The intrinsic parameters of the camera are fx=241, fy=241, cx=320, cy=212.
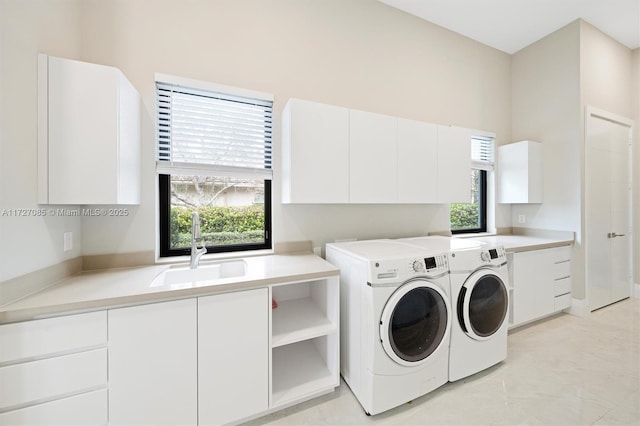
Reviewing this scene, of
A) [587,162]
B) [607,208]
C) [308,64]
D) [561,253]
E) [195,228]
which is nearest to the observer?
[195,228]

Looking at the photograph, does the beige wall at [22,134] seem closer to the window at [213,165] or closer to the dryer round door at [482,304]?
the window at [213,165]

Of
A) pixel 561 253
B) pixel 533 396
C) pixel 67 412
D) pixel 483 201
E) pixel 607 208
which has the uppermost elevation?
pixel 483 201

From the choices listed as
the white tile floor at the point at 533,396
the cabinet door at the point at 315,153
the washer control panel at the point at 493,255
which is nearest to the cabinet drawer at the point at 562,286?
the white tile floor at the point at 533,396

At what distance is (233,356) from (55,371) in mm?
731

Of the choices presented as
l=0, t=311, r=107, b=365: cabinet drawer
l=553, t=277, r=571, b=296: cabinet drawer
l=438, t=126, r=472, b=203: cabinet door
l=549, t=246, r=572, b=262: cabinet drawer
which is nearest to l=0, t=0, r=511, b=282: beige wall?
l=0, t=311, r=107, b=365: cabinet drawer

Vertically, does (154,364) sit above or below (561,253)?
below

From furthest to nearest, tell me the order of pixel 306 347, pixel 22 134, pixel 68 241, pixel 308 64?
pixel 308 64 < pixel 306 347 < pixel 68 241 < pixel 22 134

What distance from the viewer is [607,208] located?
2.89 m

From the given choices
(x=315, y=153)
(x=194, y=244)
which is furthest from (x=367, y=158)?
(x=194, y=244)

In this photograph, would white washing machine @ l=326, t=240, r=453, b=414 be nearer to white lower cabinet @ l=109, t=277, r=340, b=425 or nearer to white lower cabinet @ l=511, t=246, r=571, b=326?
white lower cabinet @ l=109, t=277, r=340, b=425

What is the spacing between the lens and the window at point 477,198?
3063 mm

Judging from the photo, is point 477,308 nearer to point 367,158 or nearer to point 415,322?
point 415,322

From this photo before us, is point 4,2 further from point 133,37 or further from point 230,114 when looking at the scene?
point 230,114

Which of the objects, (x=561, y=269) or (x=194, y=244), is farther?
(x=561, y=269)
